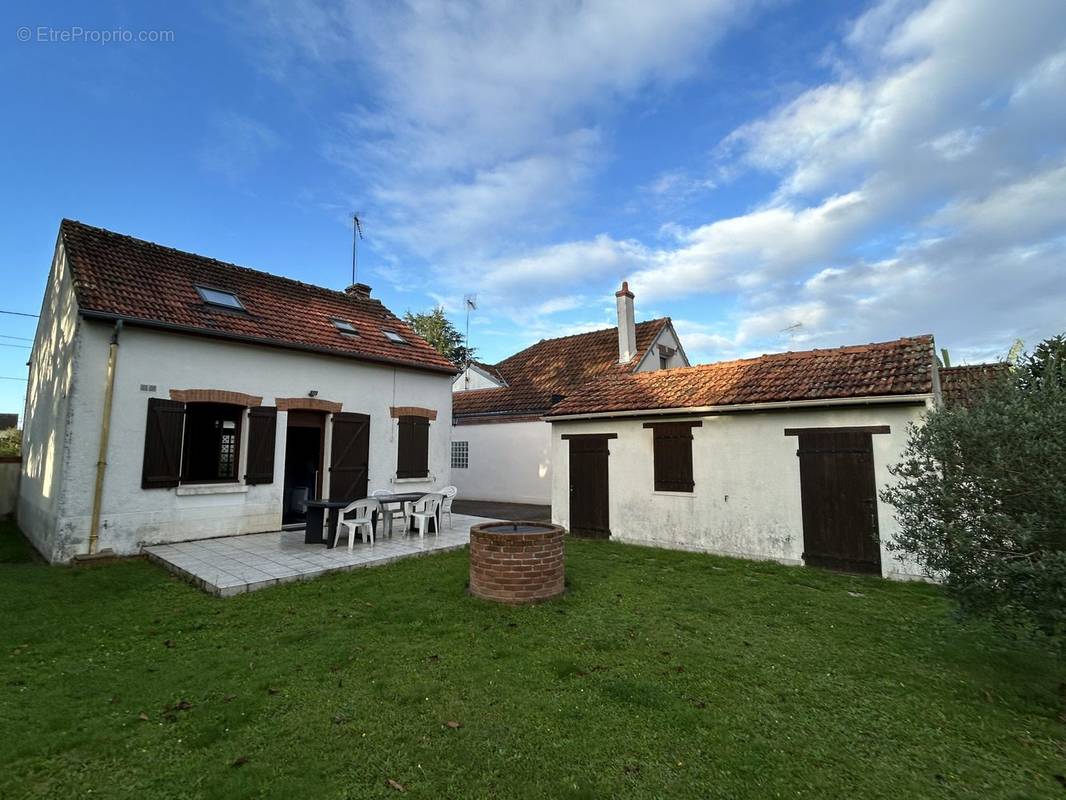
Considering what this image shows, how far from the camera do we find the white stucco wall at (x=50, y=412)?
7.53m

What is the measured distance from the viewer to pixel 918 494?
160 inches

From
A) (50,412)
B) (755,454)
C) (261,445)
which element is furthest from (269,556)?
(755,454)

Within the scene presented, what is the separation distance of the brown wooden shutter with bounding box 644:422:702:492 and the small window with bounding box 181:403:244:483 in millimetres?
8431

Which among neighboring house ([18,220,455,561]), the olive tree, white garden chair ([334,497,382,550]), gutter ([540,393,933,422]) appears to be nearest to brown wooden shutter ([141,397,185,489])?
neighboring house ([18,220,455,561])

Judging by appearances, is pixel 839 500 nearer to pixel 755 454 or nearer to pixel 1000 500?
pixel 755 454

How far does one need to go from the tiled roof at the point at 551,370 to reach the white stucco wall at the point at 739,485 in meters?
7.51

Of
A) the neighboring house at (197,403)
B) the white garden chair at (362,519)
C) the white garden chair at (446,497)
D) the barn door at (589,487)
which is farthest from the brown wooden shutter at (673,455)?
the neighboring house at (197,403)

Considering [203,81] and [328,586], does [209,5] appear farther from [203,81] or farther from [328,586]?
[328,586]

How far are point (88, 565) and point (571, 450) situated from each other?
869cm

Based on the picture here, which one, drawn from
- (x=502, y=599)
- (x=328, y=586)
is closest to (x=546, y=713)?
(x=502, y=599)

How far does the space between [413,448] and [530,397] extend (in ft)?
23.8

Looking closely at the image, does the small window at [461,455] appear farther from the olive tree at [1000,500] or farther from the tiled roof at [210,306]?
the olive tree at [1000,500]

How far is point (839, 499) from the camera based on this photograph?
7570 millimetres

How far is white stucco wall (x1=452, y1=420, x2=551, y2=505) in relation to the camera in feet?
55.6
